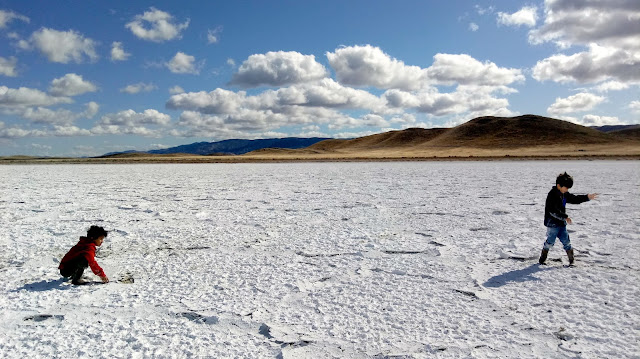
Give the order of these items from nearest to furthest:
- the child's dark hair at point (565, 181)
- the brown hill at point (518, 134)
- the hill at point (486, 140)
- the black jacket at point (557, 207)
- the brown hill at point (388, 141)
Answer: the child's dark hair at point (565, 181) → the black jacket at point (557, 207) → the hill at point (486, 140) → the brown hill at point (518, 134) → the brown hill at point (388, 141)

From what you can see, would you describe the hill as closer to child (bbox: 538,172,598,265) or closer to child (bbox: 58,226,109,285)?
child (bbox: 538,172,598,265)

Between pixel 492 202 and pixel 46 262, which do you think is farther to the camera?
pixel 492 202

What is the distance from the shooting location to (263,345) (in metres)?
2.83

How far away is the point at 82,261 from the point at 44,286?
456 mm

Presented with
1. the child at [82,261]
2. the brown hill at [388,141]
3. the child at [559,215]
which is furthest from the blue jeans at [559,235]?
the brown hill at [388,141]

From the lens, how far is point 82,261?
13.0 ft

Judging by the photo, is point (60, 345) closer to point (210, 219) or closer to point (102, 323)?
point (102, 323)

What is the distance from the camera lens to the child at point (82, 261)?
3959 mm

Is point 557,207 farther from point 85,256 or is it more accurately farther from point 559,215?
point 85,256

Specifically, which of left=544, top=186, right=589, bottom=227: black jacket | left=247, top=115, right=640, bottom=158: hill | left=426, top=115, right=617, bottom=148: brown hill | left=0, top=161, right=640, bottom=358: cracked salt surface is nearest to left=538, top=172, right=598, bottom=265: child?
left=544, top=186, right=589, bottom=227: black jacket

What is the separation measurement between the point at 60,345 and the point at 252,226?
161 inches

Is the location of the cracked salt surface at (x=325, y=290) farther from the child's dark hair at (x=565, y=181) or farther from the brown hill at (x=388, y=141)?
the brown hill at (x=388, y=141)

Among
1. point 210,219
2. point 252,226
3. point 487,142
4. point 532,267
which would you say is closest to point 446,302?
point 532,267

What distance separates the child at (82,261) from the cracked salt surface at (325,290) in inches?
4.6
